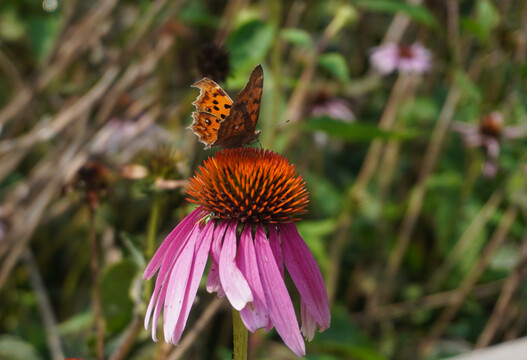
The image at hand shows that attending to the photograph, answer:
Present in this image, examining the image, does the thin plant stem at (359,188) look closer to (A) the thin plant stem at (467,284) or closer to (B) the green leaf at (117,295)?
(A) the thin plant stem at (467,284)

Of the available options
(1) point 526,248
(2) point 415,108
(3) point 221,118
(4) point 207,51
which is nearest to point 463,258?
(1) point 526,248

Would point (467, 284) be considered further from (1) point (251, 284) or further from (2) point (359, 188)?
(1) point (251, 284)

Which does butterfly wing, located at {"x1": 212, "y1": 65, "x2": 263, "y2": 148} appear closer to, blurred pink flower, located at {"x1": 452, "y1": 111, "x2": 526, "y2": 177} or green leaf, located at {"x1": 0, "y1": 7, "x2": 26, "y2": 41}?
blurred pink flower, located at {"x1": 452, "y1": 111, "x2": 526, "y2": 177}

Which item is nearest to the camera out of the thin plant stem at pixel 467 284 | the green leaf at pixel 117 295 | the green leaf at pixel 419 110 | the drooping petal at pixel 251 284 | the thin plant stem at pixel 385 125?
the drooping petal at pixel 251 284

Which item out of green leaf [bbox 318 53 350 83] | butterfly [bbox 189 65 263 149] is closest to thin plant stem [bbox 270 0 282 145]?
green leaf [bbox 318 53 350 83]

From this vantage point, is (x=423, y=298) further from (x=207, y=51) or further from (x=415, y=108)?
(x=207, y=51)

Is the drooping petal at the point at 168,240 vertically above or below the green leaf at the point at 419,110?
below

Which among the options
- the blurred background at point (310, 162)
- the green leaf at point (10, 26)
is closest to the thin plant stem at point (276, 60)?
the blurred background at point (310, 162)
